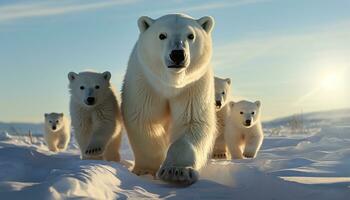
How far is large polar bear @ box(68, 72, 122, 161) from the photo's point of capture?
17.2 feet

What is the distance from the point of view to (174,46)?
4348 mm

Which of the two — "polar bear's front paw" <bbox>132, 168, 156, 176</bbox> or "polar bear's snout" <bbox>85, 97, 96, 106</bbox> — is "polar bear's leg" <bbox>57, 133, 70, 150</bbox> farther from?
"polar bear's front paw" <bbox>132, 168, 156, 176</bbox>

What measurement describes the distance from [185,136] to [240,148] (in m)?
2.98

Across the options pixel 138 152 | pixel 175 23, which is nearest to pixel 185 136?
pixel 138 152

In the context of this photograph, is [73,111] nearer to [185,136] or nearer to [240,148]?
[185,136]

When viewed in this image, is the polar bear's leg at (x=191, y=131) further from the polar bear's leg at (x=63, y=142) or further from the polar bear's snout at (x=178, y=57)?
the polar bear's leg at (x=63, y=142)

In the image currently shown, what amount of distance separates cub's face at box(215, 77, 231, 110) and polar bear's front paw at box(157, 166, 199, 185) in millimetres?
2935

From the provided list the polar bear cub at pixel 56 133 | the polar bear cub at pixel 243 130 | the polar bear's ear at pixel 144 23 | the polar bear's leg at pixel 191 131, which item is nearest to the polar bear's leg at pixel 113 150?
the polar bear's leg at pixel 191 131

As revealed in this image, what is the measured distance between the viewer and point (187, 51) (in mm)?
4398

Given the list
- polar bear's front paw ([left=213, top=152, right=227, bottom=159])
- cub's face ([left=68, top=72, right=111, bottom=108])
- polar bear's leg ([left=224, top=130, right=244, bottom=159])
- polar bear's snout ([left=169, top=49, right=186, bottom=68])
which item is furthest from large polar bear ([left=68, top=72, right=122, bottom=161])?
polar bear's leg ([left=224, top=130, right=244, bottom=159])

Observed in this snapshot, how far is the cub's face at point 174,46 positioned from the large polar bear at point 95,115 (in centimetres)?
84

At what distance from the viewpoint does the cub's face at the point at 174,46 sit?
4371mm

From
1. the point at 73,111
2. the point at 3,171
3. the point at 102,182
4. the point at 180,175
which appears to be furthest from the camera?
the point at 73,111

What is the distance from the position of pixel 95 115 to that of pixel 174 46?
156cm
